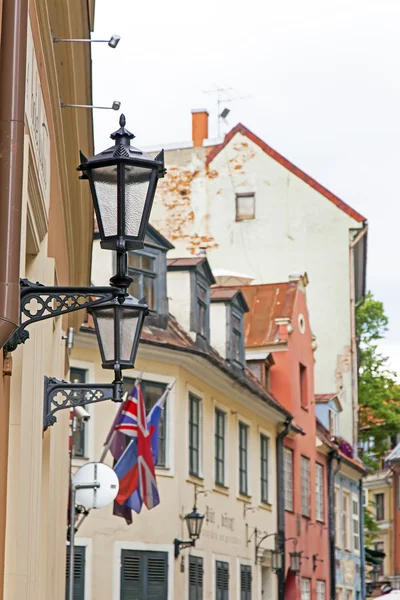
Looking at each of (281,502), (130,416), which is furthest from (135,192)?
(281,502)

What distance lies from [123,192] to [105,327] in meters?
1.81

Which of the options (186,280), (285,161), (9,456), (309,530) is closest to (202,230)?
(285,161)

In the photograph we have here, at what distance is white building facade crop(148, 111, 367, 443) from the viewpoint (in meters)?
36.0

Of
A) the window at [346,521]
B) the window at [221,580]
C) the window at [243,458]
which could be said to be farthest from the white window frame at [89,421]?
the window at [346,521]

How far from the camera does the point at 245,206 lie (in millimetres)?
36312

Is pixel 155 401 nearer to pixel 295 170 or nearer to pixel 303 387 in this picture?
pixel 303 387

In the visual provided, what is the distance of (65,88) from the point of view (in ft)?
31.2

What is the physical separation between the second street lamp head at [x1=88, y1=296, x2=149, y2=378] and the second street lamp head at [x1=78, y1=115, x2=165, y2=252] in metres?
1.53

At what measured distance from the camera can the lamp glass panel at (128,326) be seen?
7551 millimetres

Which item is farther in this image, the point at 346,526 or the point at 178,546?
the point at 346,526

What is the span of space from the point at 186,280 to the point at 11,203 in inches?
750

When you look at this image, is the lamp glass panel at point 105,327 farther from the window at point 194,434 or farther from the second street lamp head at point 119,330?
the window at point 194,434

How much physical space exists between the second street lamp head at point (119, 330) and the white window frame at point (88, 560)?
12.5 meters

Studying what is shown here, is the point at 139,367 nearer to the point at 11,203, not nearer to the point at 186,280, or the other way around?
the point at 186,280
